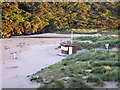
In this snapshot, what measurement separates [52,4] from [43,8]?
6.18 feet

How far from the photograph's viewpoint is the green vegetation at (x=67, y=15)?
32.3 m

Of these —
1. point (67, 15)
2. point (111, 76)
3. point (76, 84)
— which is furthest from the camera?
point (67, 15)

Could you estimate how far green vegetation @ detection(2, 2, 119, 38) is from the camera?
32281mm

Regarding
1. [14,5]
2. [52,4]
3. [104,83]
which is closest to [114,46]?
[104,83]

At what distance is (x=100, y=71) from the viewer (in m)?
5.21

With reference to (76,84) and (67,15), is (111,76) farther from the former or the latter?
(67,15)

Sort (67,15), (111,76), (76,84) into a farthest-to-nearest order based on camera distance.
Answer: (67,15) → (111,76) → (76,84)

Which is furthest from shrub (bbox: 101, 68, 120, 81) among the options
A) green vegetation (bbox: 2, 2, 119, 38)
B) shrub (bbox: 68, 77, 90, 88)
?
green vegetation (bbox: 2, 2, 119, 38)

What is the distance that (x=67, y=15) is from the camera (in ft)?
113

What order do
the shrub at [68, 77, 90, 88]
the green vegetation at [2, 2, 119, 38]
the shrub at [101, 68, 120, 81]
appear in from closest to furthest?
1. the shrub at [68, 77, 90, 88]
2. the shrub at [101, 68, 120, 81]
3. the green vegetation at [2, 2, 119, 38]

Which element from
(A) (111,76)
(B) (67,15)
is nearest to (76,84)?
(A) (111,76)

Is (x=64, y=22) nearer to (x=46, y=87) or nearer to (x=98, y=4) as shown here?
(x=98, y=4)

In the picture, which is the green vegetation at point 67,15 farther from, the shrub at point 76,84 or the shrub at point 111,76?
the shrub at point 76,84

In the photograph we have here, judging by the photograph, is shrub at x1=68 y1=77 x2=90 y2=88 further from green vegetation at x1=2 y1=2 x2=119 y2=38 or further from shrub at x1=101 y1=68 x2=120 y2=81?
green vegetation at x1=2 y1=2 x2=119 y2=38
